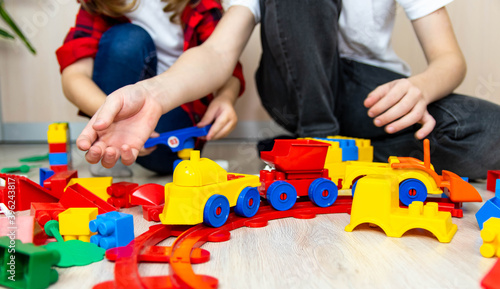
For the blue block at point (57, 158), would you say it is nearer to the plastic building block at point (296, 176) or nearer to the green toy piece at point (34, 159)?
the plastic building block at point (296, 176)

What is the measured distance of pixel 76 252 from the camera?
56 cm

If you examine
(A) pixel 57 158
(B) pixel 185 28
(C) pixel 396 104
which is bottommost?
(A) pixel 57 158

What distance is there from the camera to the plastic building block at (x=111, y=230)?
576mm

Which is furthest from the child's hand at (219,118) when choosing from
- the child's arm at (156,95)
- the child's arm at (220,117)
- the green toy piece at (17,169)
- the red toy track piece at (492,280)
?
the red toy track piece at (492,280)

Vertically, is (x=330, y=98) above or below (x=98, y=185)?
above

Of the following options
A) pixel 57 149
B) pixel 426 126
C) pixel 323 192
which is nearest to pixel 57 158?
pixel 57 149

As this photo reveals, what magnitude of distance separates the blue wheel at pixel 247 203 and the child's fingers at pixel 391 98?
0.38m

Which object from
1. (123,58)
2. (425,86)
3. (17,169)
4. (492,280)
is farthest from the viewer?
(17,169)

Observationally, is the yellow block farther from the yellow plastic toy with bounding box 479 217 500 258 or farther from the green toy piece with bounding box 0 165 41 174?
the yellow plastic toy with bounding box 479 217 500 258

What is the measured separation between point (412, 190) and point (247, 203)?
12.9 inches

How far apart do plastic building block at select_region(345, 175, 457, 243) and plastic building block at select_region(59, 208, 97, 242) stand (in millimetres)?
418

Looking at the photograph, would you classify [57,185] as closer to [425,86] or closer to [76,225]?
[76,225]

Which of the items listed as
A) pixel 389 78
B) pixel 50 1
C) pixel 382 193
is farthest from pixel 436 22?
pixel 50 1

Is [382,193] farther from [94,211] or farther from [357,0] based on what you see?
[357,0]
